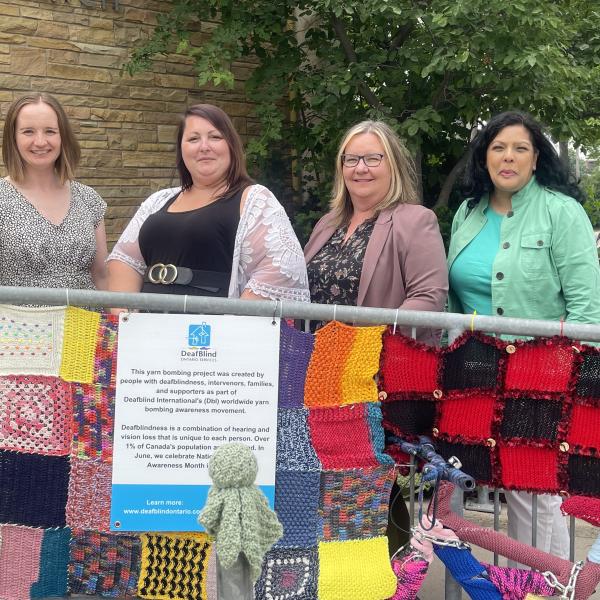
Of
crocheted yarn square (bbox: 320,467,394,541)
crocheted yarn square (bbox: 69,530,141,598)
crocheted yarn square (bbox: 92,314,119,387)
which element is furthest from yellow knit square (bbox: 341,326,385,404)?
crocheted yarn square (bbox: 69,530,141,598)

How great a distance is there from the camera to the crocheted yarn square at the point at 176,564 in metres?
2.58

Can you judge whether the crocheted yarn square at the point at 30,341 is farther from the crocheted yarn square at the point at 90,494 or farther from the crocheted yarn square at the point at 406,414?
the crocheted yarn square at the point at 406,414

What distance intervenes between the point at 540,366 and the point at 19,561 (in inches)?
69.0

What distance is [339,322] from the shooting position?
255 centimetres

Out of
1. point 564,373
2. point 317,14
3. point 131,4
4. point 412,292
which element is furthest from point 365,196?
Answer: point 131,4

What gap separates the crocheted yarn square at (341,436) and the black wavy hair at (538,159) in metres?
1.24

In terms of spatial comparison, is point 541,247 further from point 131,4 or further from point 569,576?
point 131,4

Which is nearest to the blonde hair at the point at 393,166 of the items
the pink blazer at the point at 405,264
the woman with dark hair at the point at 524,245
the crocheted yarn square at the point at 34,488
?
the pink blazer at the point at 405,264

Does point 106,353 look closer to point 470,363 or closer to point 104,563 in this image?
point 104,563

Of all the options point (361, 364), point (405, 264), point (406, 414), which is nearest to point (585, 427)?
point (406, 414)

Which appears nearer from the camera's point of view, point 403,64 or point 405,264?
point 405,264

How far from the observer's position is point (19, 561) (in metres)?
2.62

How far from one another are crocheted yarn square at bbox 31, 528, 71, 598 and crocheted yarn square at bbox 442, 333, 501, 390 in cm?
132

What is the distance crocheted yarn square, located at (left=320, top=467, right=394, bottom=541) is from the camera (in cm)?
258
